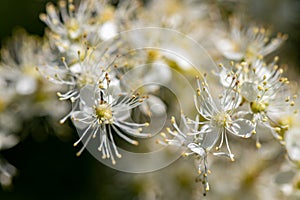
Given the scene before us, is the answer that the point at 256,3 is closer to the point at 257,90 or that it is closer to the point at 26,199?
the point at 257,90

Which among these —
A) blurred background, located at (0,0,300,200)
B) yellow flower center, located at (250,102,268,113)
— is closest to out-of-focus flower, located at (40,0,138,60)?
blurred background, located at (0,0,300,200)

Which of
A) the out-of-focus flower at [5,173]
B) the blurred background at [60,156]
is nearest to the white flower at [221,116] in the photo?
the blurred background at [60,156]

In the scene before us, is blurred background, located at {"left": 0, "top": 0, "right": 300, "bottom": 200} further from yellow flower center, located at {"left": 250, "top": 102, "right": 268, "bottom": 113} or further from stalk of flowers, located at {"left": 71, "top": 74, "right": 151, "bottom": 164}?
yellow flower center, located at {"left": 250, "top": 102, "right": 268, "bottom": 113}

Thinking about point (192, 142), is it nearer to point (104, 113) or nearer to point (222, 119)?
point (222, 119)

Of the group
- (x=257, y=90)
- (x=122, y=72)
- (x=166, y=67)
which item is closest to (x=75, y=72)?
(x=122, y=72)

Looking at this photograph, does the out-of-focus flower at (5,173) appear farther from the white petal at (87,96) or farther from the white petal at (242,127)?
the white petal at (242,127)

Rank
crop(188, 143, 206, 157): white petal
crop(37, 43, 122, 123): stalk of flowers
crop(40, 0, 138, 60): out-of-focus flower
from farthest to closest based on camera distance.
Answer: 1. crop(40, 0, 138, 60): out-of-focus flower
2. crop(37, 43, 122, 123): stalk of flowers
3. crop(188, 143, 206, 157): white petal

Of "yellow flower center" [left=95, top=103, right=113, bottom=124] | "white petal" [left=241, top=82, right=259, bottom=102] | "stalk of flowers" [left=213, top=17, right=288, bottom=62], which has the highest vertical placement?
"stalk of flowers" [left=213, top=17, right=288, bottom=62]
